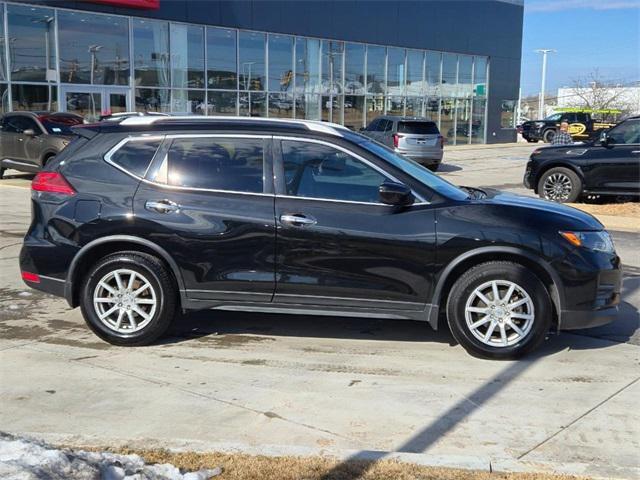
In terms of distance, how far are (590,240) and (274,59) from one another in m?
26.4

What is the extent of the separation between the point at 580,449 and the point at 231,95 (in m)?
26.5

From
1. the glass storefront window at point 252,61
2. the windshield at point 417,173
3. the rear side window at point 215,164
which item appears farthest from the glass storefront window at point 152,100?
the windshield at point 417,173

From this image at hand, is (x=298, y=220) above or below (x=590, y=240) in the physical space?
above

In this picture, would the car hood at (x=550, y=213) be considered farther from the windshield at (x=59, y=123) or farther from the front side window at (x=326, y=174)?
the windshield at (x=59, y=123)

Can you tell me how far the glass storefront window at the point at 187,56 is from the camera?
2684 cm

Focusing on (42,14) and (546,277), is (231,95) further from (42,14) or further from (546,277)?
(546,277)

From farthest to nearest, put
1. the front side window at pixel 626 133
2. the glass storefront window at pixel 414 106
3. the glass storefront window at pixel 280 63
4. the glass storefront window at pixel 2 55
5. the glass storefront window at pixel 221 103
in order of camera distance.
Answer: the glass storefront window at pixel 414 106 < the glass storefront window at pixel 280 63 < the glass storefront window at pixel 221 103 < the glass storefront window at pixel 2 55 < the front side window at pixel 626 133

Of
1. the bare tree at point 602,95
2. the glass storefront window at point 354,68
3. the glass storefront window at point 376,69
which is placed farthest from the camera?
the bare tree at point 602,95

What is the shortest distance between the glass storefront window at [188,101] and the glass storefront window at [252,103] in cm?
195

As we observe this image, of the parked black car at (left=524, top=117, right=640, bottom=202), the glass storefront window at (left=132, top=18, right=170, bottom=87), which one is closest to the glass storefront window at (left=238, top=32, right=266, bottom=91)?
the glass storefront window at (left=132, top=18, right=170, bottom=87)

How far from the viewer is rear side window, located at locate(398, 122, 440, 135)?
73.7 feet

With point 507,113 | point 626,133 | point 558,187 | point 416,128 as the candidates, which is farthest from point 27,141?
point 507,113

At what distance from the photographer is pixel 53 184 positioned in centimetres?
580

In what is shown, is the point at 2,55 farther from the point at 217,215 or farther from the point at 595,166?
the point at 217,215
